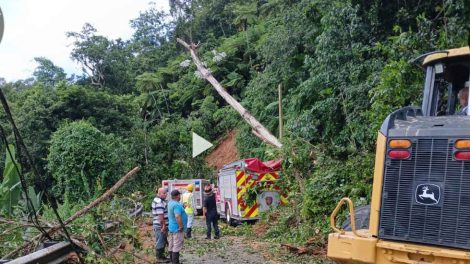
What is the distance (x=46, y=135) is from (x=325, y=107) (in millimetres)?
18382

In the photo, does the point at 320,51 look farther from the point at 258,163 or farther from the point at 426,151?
the point at 426,151

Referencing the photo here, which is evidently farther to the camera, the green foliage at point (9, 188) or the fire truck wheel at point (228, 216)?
the fire truck wheel at point (228, 216)

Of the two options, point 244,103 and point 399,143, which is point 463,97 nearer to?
point 399,143

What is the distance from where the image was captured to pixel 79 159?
82.4 ft

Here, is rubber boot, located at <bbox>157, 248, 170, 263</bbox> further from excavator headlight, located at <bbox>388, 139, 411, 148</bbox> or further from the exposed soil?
the exposed soil

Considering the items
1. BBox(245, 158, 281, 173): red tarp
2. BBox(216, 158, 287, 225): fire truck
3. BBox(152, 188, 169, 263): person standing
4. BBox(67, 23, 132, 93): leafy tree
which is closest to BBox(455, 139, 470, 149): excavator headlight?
BBox(152, 188, 169, 263): person standing

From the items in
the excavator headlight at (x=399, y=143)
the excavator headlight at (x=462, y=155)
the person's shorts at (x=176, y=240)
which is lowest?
the person's shorts at (x=176, y=240)

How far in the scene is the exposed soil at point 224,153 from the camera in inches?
1548

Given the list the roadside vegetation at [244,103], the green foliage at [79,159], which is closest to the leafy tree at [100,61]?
the roadside vegetation at [244,103]

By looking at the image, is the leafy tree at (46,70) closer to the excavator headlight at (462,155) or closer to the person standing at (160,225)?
the person standing at (160,225)

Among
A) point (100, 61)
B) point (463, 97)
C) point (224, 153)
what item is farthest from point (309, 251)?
point (100, 61)

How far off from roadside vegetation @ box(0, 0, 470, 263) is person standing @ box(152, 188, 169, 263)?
1.74 meters

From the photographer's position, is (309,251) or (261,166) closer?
(309,251)

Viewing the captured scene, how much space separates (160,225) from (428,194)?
750 centimetres
